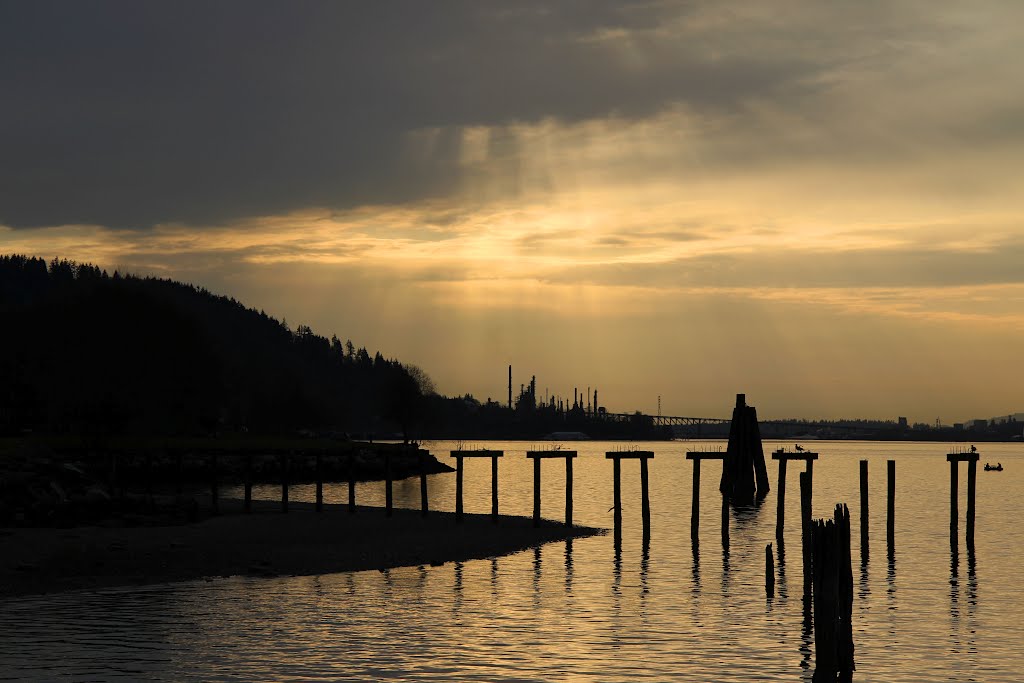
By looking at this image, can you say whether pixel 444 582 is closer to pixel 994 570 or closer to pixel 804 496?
pixel 804 496

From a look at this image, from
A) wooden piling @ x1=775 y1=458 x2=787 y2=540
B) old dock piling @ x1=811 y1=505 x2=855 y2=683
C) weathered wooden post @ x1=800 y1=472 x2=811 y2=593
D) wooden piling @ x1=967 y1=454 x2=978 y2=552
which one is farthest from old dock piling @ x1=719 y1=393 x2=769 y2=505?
old dock piling @ x1=811 y1=505 x2=855 y2=683

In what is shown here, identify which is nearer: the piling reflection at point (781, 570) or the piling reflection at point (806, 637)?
the piling reflection at point (806, 637)

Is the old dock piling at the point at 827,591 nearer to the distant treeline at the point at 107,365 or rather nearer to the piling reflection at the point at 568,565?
the piling reflection at the point at 568,565

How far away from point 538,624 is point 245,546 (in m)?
15.7

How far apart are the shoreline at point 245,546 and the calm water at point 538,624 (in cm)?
169

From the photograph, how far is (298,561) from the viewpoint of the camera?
133 feet

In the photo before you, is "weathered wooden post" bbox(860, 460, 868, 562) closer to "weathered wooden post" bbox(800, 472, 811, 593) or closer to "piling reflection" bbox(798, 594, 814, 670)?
"weathered wooden post" bbox(800, 472, 811, 593)

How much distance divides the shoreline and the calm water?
1.69 m

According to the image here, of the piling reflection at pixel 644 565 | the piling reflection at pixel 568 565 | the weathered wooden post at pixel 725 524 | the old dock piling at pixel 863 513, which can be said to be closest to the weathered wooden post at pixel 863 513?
the old dock piling at pixel 863 513

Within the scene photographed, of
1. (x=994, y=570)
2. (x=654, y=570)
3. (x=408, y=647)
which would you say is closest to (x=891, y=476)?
(x=994, y=570)

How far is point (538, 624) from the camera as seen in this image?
30703mm

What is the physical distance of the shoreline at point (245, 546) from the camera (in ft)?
115

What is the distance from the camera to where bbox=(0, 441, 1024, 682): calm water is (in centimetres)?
2461

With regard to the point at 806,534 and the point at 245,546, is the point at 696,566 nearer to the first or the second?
the point at 806,534
